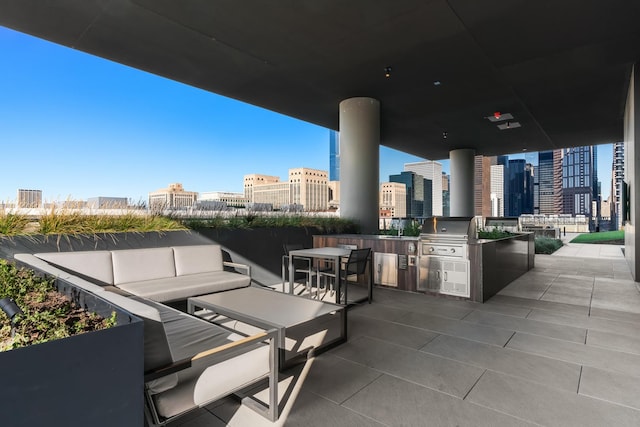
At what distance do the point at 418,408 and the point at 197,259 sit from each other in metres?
3.23

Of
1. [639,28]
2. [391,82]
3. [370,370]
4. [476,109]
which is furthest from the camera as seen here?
[476,109]

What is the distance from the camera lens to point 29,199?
3.58 meters

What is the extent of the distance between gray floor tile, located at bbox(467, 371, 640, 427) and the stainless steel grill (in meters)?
2.58

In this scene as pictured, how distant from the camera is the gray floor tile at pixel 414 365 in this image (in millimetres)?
2348

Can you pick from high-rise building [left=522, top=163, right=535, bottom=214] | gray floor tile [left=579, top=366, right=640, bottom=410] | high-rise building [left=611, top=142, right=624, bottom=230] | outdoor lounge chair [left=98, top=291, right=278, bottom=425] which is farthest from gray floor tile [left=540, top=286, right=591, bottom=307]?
high-rise building [left=522, top=163, right=535, bottom=214]

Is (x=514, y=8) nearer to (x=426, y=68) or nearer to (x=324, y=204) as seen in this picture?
(x=426, y=68)

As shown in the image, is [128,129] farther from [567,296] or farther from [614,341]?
[614,341]

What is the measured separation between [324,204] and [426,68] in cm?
363

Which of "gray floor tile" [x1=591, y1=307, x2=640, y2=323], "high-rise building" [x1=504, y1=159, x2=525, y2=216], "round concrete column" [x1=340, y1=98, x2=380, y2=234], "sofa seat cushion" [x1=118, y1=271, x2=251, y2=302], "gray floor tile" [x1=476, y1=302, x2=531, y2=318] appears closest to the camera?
"sofa seat cushion" [x1=118, y1=271, x2=251, y2=302]

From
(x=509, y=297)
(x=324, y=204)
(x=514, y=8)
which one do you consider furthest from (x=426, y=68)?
(x=509, y=297)

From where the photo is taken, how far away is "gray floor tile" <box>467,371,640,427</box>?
191 cm

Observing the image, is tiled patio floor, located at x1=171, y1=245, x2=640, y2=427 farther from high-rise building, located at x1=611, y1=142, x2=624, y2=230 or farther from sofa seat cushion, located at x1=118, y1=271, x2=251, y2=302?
high-rise building, located at x1=611, y1=142, x2=624, y2=230

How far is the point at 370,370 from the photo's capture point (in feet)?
8.35

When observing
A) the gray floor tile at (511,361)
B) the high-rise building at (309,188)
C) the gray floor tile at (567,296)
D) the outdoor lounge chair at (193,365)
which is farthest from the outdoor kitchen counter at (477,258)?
the outdoor lounge chair at (193,365)
